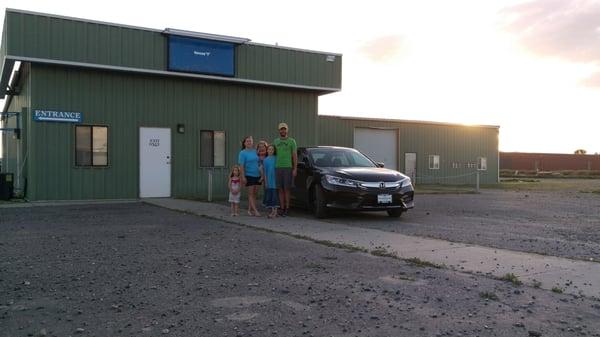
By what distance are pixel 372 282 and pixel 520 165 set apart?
189 ft

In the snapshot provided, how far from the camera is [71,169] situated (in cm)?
1491

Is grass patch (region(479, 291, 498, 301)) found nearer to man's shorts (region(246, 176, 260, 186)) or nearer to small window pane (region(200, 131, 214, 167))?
man's shorts (region(246, 176, 260, 186))

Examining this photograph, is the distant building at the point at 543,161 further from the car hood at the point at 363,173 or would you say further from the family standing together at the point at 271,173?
the family standing together at the point at 271,173

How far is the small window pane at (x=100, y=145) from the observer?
15.3 m

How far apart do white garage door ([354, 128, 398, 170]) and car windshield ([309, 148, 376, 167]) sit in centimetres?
1616

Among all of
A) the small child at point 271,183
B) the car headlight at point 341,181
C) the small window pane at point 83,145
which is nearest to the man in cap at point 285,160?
the small child at point 271,183

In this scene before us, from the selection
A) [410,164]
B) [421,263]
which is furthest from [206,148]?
[410,164]

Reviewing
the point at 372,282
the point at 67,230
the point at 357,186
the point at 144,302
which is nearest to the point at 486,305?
the point at 372,282

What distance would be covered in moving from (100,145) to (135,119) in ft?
3.99

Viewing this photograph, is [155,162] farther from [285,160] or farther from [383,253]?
[383,253]

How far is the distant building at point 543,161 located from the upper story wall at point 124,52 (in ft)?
147

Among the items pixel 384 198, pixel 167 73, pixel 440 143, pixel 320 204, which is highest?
pixel 167 73

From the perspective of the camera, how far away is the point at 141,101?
15.9 metres

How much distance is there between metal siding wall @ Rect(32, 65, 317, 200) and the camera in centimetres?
1459
